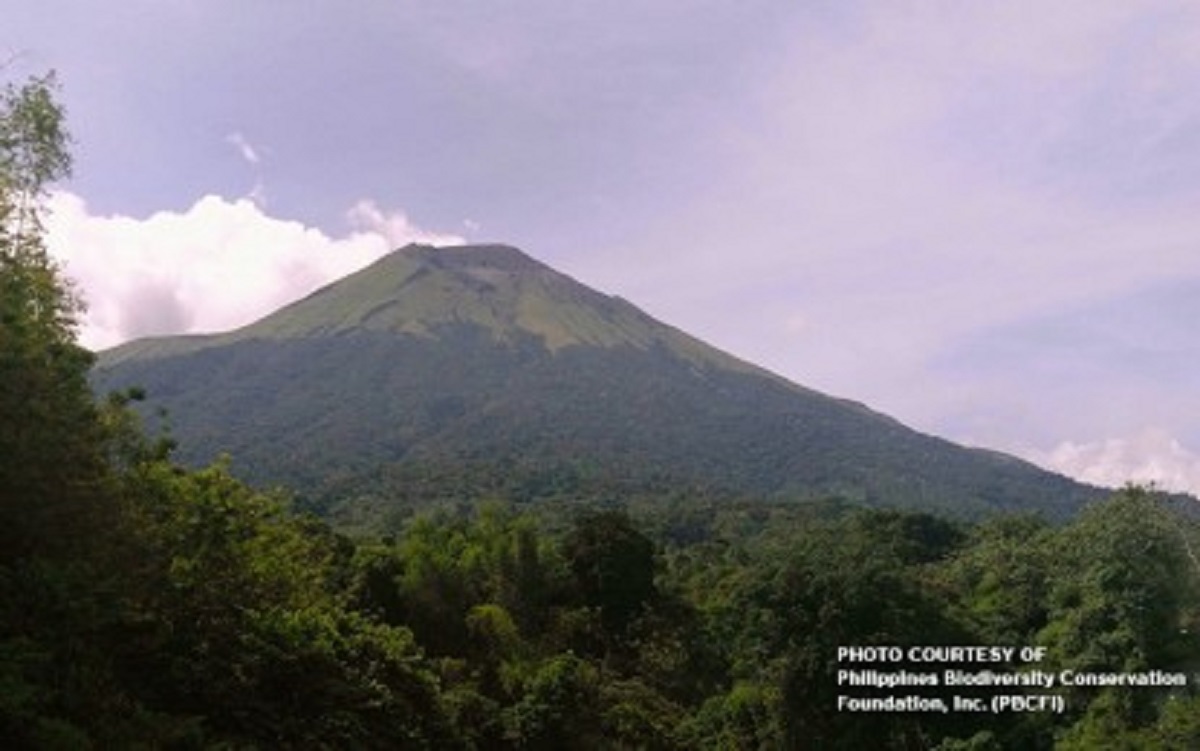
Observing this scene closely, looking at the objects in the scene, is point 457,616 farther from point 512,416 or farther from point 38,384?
point 512,416

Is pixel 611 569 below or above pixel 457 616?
above

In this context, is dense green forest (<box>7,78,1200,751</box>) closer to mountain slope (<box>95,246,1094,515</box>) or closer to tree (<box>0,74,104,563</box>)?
tree (<box>0,74,104,563</box>)

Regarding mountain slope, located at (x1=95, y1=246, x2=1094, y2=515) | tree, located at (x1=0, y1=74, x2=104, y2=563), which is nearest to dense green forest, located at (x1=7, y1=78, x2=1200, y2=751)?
tree, located at (x1=0, y1=74, x2=104, y2=563)

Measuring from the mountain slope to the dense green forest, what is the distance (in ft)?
214

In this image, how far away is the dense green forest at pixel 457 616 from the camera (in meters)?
11.4

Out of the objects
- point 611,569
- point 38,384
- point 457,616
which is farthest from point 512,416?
point 38,384

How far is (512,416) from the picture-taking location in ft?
476

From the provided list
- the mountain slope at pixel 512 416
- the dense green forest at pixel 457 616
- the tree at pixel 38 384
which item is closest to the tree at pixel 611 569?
the dense green forest at pixel 457 616

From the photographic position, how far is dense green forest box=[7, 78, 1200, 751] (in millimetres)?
11383

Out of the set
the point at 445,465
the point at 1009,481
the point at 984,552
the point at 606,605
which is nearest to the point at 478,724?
the point at 606,605

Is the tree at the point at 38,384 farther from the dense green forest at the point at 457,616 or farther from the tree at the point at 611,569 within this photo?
the tree at the point at 611,569

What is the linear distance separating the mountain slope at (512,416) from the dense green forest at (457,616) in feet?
214

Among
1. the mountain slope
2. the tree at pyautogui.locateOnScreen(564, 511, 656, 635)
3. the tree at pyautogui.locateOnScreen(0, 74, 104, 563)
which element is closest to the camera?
the tree at pyautogui.locateOnScreen(0, 74, 104, 563)

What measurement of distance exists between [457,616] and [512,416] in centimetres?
11785
